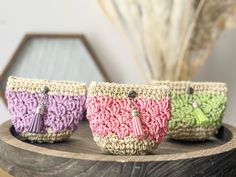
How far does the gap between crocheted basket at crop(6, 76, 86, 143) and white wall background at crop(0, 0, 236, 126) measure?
329 millimetres

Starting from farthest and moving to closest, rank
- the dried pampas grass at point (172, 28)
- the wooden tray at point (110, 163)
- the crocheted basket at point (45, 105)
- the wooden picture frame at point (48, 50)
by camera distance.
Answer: the wooden picture frame at point (48, 50), the dried pampas grass at point (172, 28), the crocheted basket at point (45, 105), the wooden tray at point (110, 163)

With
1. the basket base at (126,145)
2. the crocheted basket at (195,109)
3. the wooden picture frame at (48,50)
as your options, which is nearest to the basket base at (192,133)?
the crocheted basket at (195,109)

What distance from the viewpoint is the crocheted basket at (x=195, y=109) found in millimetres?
543

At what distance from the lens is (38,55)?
2.75 ft

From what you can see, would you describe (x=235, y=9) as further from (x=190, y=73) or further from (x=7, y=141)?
(x=7, y=141)

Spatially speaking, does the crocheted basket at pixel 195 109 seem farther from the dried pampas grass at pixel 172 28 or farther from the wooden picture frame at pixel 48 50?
the wooden picture frame at pixel 48 50

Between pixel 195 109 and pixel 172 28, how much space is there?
0.59ft

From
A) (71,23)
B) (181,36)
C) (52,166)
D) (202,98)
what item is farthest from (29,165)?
(71,23)

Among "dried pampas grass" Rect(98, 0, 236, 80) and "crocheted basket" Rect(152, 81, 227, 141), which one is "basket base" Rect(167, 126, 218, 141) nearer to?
"crocheted basket" Rect(152, 81, 227, 141)

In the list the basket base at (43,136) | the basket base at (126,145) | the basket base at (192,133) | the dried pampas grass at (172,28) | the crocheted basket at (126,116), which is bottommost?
the basket base at (43,136)

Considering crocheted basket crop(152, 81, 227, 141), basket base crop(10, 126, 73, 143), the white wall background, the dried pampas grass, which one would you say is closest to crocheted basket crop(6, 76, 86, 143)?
basket base crop(10, 126, 73, 143)

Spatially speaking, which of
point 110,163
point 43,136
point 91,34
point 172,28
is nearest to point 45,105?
point 43,136

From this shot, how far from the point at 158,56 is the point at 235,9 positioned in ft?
0.45

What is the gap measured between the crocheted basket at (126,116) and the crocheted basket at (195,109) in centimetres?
9
